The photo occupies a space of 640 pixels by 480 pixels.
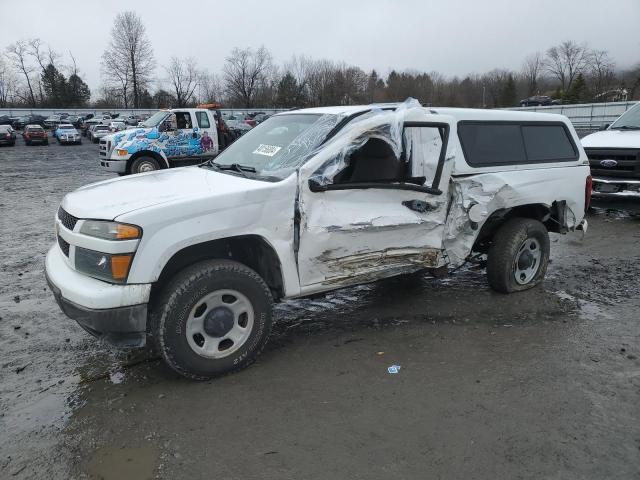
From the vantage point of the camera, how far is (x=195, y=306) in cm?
337

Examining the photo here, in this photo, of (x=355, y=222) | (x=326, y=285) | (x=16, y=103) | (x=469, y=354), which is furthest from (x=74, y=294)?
(x=16, y=103)

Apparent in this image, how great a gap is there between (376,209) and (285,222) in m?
0.81

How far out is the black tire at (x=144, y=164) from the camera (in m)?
13.7

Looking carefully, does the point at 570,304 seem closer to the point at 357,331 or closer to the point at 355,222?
the point at 357,331

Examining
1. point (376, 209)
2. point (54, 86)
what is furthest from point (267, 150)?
point (54, 86)

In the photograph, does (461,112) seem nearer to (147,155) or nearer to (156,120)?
(147,155)

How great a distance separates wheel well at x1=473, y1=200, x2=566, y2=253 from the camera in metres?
4.99

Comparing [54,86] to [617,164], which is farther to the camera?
[54,86]

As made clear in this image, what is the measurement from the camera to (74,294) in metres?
3.22

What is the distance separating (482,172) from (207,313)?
9.43 feet

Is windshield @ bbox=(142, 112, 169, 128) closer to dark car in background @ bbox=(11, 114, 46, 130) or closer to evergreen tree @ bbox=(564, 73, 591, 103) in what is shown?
dark car in background @ bbox=(11, 114, 46, 130)

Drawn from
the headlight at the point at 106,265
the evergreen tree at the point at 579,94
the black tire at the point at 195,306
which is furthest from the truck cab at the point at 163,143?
the evergreen tree at the point at 579,94

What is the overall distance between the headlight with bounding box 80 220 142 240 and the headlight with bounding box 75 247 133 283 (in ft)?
0.36

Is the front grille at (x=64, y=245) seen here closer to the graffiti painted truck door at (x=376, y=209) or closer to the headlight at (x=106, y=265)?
the headlight at (x=106, y=265)
